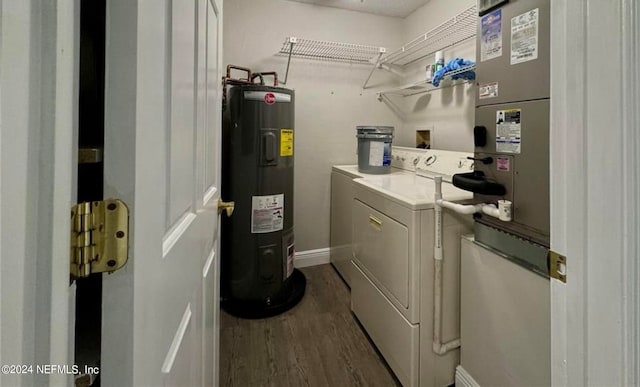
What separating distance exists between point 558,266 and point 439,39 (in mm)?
2316

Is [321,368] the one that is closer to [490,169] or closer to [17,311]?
[490,169]

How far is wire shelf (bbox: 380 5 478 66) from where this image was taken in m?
1.99

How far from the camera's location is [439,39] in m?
2.41

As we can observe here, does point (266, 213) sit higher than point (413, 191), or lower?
lower

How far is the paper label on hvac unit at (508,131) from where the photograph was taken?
3.46 feet

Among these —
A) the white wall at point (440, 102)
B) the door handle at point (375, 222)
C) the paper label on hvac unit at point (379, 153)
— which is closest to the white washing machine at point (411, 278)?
the door handle at point (375, 222)

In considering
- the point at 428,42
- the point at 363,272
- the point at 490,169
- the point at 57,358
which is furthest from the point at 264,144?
the point at 57,358

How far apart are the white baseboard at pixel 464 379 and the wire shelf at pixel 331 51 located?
2.48m

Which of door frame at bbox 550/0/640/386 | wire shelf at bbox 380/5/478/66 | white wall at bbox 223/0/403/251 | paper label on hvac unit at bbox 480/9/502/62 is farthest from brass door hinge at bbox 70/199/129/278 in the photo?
white wall at bbox 223/0/403/251

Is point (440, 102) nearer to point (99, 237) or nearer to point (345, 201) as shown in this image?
point (345, 201)

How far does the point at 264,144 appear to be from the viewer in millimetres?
2074

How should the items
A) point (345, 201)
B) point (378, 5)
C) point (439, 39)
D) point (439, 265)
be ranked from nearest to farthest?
point (439, 265), point (439, 39), point (345, 201), point (378, 5)

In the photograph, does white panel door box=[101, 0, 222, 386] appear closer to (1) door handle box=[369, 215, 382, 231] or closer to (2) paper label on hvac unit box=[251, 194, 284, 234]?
(1) door handle box=[369, 215, 382, 231]

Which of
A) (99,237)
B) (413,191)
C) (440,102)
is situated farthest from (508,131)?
(440,102)
